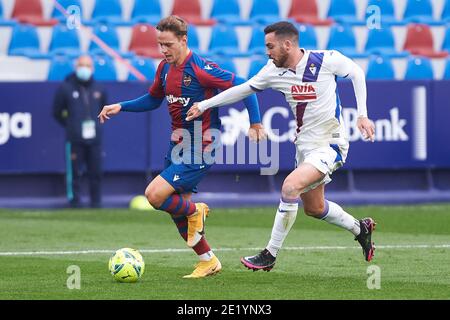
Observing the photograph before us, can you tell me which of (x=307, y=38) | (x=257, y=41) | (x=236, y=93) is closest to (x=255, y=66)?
(x=257, y=41)

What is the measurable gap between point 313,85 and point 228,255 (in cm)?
258

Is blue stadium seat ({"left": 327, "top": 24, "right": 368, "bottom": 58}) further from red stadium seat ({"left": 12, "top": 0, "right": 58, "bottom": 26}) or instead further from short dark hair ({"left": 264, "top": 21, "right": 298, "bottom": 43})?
short dark hair ({"left": 264, "top": 21, "right": 298, "bottom": 43})

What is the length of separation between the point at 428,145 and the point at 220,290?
10.6 meters

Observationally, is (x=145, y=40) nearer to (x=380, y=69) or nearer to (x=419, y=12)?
(x=380, y=69)

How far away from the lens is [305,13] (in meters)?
21.4

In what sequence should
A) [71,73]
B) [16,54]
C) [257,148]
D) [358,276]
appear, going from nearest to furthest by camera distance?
[358,276] → [257,148] → [71,73] → [16,54]

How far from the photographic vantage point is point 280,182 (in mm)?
19047

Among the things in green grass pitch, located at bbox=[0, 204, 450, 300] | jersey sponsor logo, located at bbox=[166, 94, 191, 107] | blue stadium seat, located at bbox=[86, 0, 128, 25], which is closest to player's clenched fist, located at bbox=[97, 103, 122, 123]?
jersey sponsor logo, located at bbox=[166, 94, 191, 107]

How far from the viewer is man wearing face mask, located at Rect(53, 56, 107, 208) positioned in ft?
59.8

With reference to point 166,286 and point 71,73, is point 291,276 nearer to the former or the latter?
point 166,286

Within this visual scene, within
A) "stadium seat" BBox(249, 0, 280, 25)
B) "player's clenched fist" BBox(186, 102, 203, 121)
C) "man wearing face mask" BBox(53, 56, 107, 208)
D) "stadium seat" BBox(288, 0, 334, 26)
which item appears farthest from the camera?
"stadium seat" BBox(288, 0, 334, 26)

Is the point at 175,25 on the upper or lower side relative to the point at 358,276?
upper

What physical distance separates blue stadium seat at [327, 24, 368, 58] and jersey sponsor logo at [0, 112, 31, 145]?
232 inches
